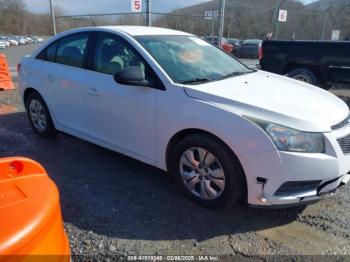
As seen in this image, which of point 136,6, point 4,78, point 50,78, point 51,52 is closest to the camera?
point 50,78

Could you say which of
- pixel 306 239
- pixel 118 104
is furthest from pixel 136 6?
pixel 306 239

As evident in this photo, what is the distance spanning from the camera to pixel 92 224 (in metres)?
3.02

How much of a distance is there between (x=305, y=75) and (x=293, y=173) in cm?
619

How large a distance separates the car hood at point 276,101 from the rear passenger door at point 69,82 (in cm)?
167

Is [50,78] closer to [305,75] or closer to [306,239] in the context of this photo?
[306,239]

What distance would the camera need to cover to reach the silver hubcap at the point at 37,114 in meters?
5.05

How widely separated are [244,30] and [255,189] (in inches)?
1431

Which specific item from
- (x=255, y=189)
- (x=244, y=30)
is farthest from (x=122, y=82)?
(x=244, y=30)

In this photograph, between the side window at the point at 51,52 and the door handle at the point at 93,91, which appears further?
the side window at the point at 51,52

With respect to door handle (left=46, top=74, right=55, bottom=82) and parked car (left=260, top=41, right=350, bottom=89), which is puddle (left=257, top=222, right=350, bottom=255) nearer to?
door handle (left=46, top=74, right=55, bottom=82)

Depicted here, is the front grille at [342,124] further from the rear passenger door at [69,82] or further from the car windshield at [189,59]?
the rear passenger door at [69,82]

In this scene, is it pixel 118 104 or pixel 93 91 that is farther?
pixel 93 91

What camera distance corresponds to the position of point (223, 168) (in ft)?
9.82

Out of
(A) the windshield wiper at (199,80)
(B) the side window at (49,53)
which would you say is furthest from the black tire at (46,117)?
(A) the windshield wiper at (199,80)
